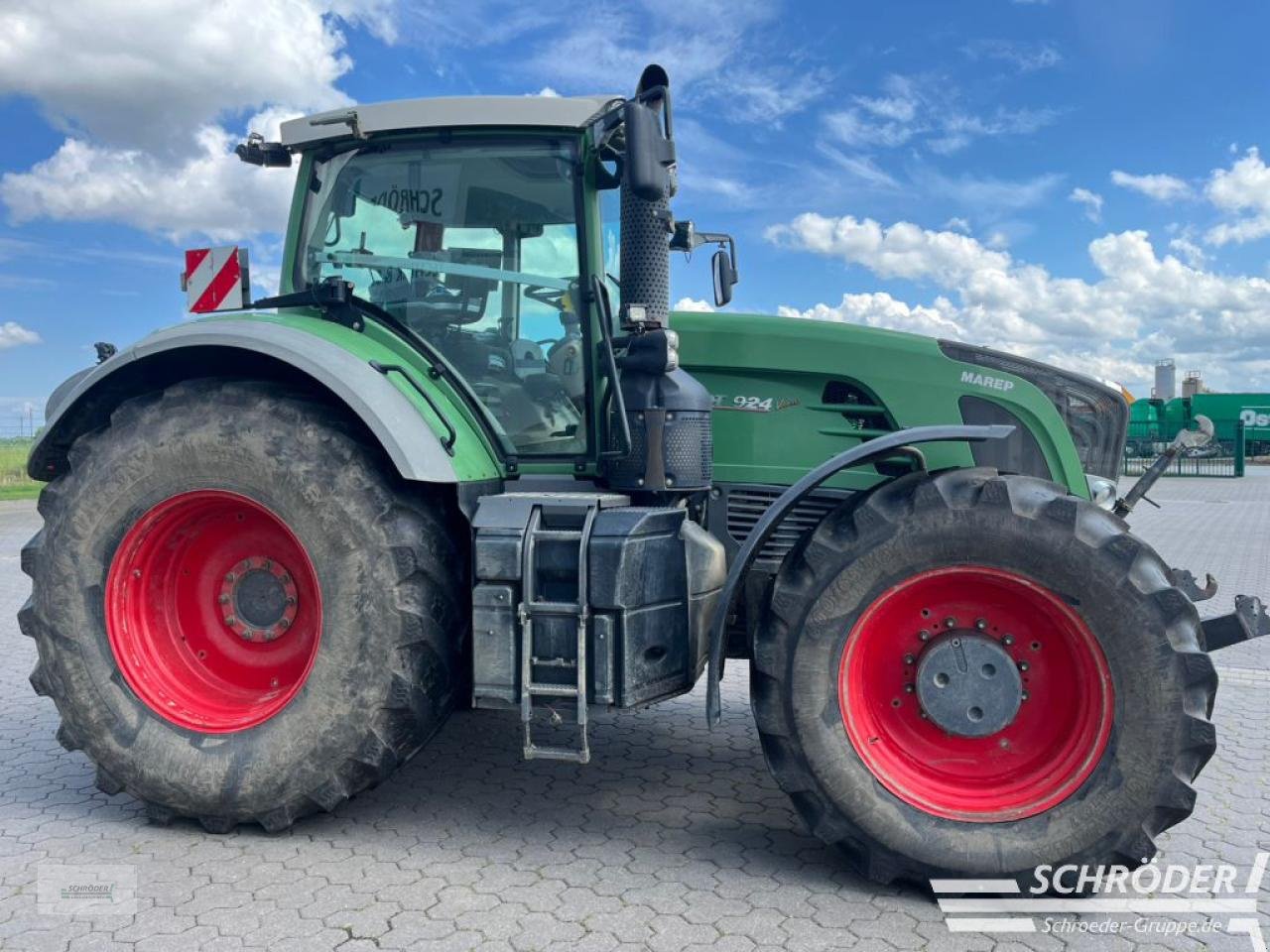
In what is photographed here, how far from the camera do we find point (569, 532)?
3.38 metres

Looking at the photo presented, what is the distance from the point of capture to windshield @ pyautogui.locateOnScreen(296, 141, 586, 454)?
384cm

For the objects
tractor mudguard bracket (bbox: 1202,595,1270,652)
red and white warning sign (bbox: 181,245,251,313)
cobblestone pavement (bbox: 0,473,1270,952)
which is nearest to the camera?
cobblestone pavement (bbox: 0,473,1270,952)

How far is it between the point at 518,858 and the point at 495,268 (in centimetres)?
219

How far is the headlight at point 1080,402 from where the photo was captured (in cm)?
387

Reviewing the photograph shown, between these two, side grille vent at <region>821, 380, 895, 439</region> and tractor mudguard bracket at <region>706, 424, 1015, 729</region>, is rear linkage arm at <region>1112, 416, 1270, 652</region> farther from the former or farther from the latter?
side grille vent at <region>821, 380, 895, 439</region>

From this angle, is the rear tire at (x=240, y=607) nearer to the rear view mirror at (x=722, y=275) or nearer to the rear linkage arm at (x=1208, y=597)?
the rear view mirror at (x=722, y=275)

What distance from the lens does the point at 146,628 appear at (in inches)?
149

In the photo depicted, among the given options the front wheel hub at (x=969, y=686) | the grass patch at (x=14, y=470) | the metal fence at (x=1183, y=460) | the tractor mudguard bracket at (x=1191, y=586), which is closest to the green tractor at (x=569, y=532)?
the front wheel hub at (x=969, y=686)

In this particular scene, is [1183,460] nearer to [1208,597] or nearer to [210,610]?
[1208,597]

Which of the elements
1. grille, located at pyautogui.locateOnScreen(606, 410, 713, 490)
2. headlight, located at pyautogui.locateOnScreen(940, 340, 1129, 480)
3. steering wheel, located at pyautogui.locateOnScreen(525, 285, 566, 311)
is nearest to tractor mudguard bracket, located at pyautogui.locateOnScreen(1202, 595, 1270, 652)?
headlight, located at pyautogui.locateOnScreen(940, 340, 1129, 480)

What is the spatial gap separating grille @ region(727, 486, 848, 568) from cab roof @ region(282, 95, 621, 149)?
5.17 ft

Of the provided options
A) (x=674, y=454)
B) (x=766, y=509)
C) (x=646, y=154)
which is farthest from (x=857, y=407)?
(x=646, y=154)

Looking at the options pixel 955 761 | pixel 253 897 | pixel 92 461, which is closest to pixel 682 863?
pixel 955 761

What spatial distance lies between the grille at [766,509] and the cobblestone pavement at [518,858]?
99 centimetres
